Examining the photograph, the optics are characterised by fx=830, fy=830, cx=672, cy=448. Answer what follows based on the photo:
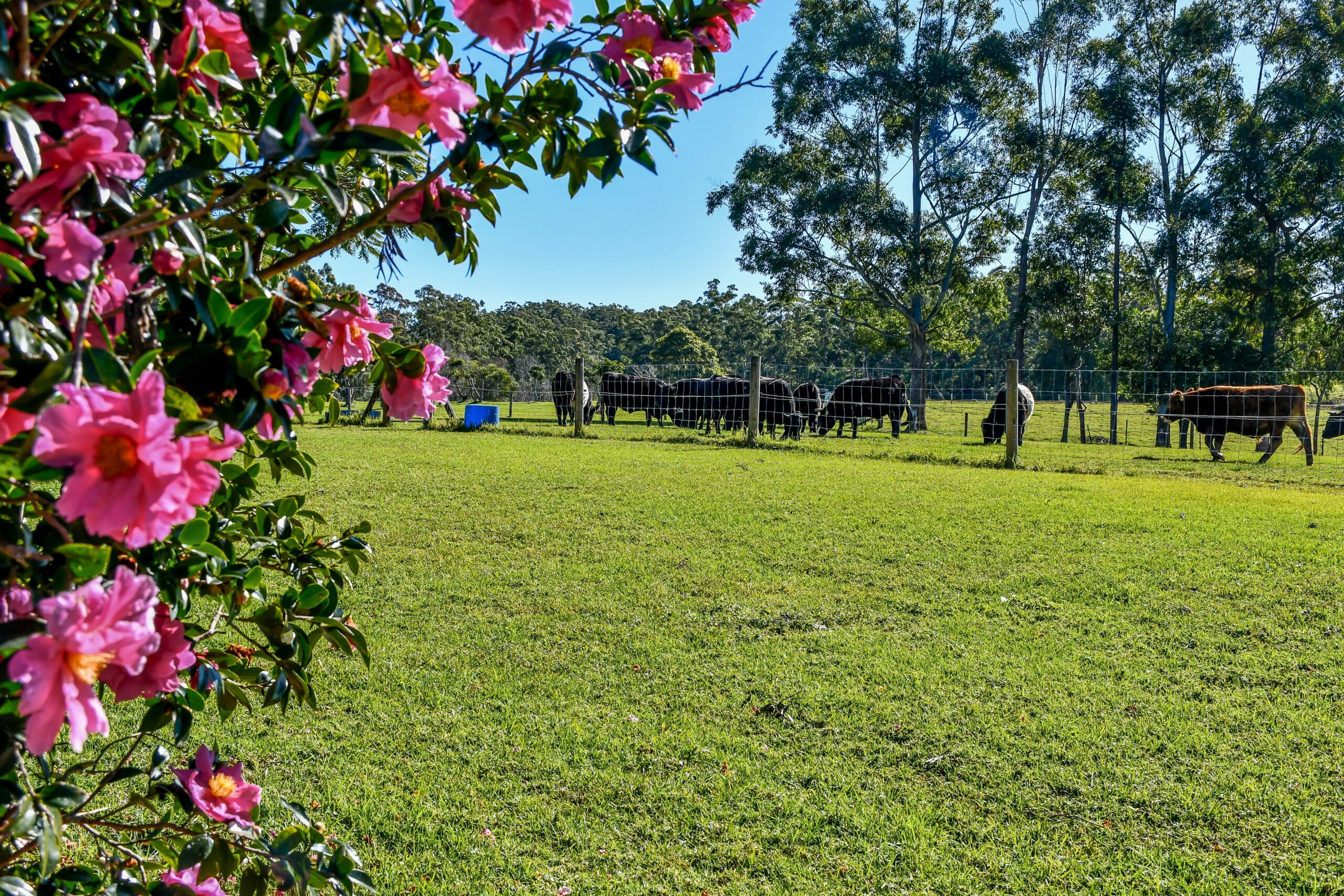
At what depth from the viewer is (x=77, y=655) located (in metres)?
0.62

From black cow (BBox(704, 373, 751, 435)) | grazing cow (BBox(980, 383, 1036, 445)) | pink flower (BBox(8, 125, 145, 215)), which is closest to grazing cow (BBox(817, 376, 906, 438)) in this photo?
black cow (BBox(704, 373, 751, 435))

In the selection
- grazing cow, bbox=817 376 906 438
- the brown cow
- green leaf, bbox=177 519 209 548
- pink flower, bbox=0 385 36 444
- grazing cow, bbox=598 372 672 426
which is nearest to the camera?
pink flower, bbox=0 385 36 444

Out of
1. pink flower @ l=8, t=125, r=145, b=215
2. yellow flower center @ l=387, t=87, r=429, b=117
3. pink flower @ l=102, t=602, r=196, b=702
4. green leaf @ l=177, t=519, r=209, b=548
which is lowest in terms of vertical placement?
pink flower @ l=102, t=602, r=196, b=702

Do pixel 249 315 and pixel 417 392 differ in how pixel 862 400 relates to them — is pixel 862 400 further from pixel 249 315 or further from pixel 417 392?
pixel 249 315

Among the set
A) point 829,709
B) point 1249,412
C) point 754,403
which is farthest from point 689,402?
point 829,709

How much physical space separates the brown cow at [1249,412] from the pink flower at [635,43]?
13.6 m

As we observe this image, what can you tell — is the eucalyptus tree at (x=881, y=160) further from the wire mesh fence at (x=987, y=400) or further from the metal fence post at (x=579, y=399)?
the metal fence post at (x=579, y=399)

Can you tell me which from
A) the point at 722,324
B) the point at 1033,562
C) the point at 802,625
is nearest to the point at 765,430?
the point at 1033,562

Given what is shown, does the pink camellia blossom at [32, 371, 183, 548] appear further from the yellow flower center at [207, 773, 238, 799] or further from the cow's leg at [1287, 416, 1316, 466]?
the cow's leg at [1287, 416, 1316, 466]

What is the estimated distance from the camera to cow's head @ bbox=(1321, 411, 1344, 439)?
55.9 ft

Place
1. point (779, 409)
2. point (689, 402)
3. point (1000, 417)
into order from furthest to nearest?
1. point (689, 402)
2. point (1000, 417)
3. point (779, 409)

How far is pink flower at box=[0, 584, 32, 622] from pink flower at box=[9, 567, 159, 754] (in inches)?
3.6

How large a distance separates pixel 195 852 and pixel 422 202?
0.87m

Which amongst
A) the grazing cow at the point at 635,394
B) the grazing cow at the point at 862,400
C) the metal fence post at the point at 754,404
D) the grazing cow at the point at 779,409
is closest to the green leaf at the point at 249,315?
the metal fence post at the point at 754,404
